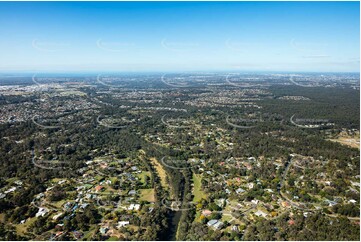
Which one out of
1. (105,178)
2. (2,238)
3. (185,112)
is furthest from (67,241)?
(185,112)

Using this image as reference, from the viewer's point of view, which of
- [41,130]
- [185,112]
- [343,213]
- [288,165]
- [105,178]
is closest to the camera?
[343,213]

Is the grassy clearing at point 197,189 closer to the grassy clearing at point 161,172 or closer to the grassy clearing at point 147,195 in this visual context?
the grassy clearing at point 161,172

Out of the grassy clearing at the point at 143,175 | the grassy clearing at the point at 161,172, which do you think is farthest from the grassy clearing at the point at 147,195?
the grassy clearing at the point at 143,175

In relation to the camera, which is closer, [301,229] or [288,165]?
[301,229]

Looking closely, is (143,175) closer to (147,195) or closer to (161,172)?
(161,172)

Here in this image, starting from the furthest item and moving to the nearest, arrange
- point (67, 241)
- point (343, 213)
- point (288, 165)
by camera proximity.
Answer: point (288, 165), point (343, 213), point (67, 241)

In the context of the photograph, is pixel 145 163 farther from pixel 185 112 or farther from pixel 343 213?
pixel 185 112
